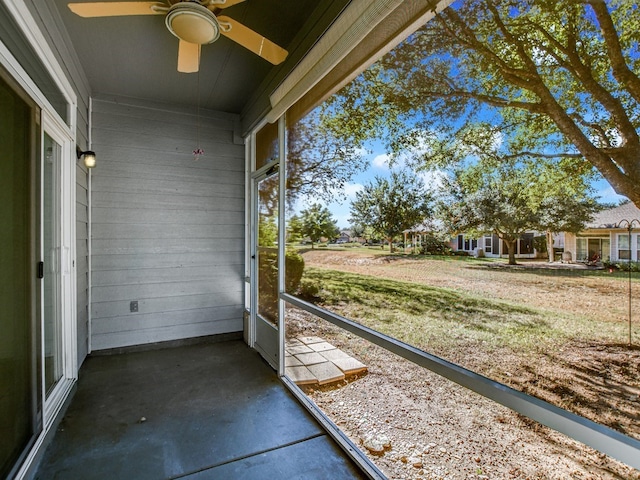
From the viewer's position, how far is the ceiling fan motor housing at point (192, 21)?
163 cm

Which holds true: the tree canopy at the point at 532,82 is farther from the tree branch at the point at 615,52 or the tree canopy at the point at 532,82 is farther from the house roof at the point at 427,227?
the house roof at the point at 427,227

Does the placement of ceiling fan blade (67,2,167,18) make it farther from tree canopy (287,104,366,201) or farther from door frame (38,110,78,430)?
tree canopy (287,104,366,201)

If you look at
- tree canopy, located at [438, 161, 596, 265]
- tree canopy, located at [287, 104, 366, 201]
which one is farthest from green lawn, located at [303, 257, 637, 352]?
tree canopy, located at [287, 104, 366, 201]

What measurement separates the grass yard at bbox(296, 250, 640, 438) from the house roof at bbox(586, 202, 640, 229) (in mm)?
189

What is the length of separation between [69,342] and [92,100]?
7.97 feet

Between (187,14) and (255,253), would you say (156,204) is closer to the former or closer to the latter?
(255,253)

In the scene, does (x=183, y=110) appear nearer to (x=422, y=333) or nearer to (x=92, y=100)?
(x=92, y=100)

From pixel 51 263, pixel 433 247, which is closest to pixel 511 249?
pixel 433 247

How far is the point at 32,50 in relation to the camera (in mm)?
1870

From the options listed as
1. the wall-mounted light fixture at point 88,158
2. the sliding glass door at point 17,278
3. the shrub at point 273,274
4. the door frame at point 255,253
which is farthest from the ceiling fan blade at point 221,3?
the wall-mounted light fixture at point 88,158

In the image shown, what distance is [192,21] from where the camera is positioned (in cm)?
167

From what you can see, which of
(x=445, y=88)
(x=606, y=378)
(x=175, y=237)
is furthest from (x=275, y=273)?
(x=606, y=378)

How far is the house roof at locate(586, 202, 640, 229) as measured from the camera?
0.89 meters

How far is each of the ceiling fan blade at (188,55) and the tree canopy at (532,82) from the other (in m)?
1.22
